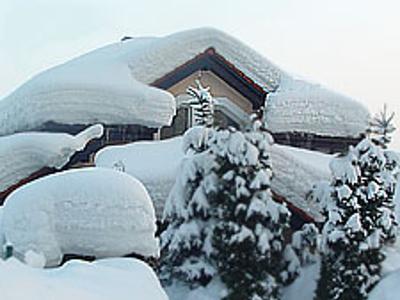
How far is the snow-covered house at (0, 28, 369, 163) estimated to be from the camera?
12344mm

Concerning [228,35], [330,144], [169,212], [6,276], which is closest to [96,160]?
[169,212]

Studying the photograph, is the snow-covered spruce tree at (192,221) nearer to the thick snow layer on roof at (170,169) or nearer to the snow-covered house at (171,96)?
the thick snow layer on roof at (170,169)

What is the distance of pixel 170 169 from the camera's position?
1083 centimetres

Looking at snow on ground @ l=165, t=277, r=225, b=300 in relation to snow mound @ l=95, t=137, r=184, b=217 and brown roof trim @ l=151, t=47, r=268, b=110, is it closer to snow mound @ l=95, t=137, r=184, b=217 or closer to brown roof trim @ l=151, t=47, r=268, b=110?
snow mound @ l=95, t=137, r=184, b=217

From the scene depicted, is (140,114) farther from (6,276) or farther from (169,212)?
(6,276)

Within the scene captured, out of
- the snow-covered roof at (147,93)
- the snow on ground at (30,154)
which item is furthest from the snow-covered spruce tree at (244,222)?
the snow-covered roof at (147,93)

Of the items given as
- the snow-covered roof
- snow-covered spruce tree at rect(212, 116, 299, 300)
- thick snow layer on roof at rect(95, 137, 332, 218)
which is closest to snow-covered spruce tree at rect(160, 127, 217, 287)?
snow-covered spruce tree at rect(212, 116, 299, 300)

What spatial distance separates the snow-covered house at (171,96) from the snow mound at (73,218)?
647cm

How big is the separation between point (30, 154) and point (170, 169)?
7.47ft

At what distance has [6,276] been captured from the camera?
111 inches

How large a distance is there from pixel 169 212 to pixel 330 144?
5.56 metres

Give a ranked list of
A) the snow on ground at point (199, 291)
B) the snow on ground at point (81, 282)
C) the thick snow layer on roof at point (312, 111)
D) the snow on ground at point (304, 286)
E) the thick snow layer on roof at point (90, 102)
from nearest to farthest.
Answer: the snow on ground at point (81, 282) < the snow on ground at point (199, 291) < the snow on ground at point (304, 286) < the thick snow layer on roof at point (90, 102) < the thick snow layer on roof at point (312, 111)

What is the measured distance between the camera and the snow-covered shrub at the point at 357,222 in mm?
9227

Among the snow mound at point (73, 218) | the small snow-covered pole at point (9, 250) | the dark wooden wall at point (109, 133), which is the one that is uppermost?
the snow mound at point (73, 218)
